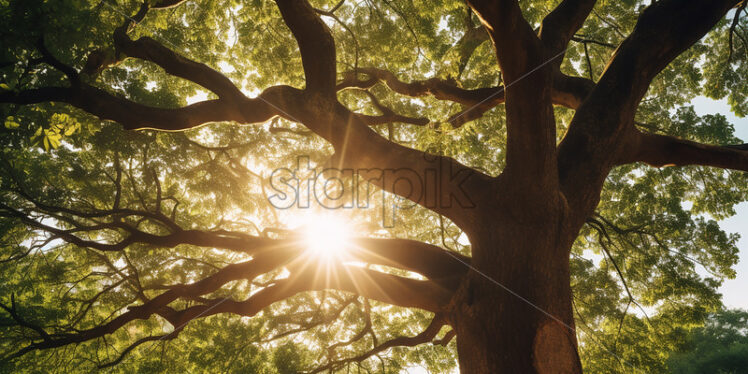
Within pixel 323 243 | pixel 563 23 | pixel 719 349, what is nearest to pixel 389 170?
pixel 323 243

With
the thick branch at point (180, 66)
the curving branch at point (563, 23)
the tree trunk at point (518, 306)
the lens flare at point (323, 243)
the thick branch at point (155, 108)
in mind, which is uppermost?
the curving branch at point (563, 23)

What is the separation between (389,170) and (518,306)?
198cm

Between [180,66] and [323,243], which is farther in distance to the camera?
[323,243]

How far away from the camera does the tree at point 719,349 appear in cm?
2209

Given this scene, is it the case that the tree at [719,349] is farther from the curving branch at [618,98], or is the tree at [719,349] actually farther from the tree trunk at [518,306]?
the tree trunk at [518,306]

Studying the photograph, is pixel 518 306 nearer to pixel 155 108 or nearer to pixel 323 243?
pixel 323 243

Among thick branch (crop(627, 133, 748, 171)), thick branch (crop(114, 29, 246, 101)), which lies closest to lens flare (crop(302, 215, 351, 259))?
thick branch (crop(114, 29, 246, 101))

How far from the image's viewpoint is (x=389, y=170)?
12.9ft

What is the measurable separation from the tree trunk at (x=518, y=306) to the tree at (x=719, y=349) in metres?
24.9

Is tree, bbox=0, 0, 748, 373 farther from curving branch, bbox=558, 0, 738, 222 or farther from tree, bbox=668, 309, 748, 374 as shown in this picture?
tree, bbox=668, 309, 748, 374

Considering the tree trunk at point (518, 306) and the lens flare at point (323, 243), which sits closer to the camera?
the tree trunk at point (518, 306)

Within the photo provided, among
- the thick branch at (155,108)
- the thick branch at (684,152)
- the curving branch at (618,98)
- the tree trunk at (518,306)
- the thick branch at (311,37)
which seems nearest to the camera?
the tree trunk at (518,306)

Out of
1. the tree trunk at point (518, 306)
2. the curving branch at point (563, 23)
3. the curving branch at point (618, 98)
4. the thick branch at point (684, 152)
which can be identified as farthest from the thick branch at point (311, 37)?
the thick branch at point (684, 152)

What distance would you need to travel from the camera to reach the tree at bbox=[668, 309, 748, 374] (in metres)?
22.1
